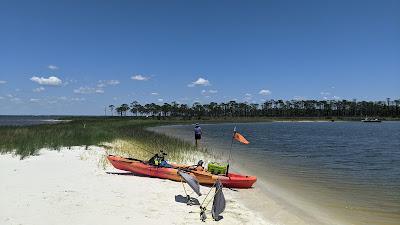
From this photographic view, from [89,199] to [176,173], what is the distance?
4.24 metres

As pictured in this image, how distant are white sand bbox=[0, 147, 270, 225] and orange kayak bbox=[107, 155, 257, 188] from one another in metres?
0.38

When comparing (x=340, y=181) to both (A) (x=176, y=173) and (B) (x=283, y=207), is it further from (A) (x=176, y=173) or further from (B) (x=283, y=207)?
(A) (x=176, y=173)

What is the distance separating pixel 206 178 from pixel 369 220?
5.40 m

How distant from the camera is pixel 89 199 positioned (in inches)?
399

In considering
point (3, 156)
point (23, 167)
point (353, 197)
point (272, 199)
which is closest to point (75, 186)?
point (23, 167)

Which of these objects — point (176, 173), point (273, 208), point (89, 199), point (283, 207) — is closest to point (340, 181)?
point (283, 207)

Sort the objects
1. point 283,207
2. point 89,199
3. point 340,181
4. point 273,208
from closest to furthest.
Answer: point 89,199
point 273,208
point 283,207
point 340,181

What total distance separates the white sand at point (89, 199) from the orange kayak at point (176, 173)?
1.25ft

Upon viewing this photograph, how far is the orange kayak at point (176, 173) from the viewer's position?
13.7m

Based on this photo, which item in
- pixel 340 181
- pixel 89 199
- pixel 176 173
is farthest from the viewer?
pixel 340 181

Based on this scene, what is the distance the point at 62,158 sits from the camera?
1725 cm

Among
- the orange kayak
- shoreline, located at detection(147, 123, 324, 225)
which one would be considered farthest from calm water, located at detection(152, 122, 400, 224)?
the orange kayak

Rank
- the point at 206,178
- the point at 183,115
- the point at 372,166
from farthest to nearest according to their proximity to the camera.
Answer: the point at 183,115, the point at 372,166, the point at 206,178

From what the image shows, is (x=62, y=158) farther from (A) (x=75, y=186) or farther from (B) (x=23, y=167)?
(A) (x=75, y=186)
